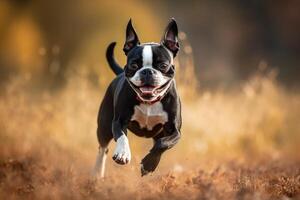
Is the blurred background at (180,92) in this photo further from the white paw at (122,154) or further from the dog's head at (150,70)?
the dog's head at (150,70)

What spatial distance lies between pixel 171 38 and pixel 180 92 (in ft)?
14.5

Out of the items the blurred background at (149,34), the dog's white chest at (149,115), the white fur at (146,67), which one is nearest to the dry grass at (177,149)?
the dog's white chest at (149,115)

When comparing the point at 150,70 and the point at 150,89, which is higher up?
the point at 150,70

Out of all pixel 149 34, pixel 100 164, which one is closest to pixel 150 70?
pixel 100 164

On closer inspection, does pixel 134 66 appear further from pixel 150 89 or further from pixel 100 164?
pixel 100 164

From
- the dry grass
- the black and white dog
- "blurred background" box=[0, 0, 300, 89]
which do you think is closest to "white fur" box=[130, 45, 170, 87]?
the black and white dog

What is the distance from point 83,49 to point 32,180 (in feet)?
34.1

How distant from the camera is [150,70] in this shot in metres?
6.76

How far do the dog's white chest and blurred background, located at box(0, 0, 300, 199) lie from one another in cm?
52

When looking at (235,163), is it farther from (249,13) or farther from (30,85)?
(249,13)

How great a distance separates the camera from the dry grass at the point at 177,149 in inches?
273

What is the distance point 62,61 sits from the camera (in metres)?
18.1

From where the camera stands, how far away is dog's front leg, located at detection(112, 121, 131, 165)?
6.61 meters

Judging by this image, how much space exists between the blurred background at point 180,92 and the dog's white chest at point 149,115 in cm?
52
